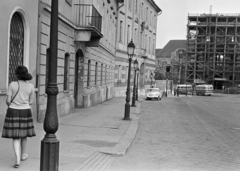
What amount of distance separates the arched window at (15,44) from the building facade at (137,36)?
54.6ft

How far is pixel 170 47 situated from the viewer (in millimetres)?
109938

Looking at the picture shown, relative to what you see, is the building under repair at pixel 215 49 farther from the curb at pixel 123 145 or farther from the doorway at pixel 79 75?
the curb at pixel 123 145

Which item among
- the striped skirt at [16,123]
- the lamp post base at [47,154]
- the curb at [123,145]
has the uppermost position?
the striped skirt at [16,123]

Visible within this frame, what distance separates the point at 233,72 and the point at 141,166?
5629cm

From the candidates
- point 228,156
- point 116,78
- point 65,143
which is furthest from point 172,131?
point 116,78

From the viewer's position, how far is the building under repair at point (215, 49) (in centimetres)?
5919

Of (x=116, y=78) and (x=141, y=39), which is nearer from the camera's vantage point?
(x=116, y=78)

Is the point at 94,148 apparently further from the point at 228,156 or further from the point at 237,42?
the point at 237,42

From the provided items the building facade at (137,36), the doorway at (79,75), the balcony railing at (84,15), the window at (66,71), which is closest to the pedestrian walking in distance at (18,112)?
the window at (66,71)

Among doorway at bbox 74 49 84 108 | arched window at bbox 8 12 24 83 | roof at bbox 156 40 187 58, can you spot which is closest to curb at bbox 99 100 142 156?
arched window at bbox 8 12 24 83

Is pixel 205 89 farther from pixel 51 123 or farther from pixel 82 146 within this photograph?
pixel 51 123

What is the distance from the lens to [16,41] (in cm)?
1002

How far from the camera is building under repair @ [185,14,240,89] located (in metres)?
59.2

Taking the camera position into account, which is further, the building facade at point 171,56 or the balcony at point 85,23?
the building facade at point 171,56
